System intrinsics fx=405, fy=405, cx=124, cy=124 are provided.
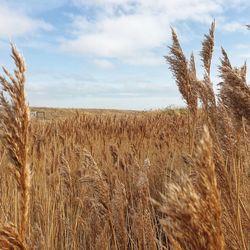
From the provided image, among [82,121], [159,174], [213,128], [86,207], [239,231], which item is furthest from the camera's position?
[82,121]

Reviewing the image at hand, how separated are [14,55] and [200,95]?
1.29 meters

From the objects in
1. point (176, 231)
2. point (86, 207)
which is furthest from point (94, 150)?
point (176, 231)

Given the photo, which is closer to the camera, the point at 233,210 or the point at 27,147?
the point at 27,147

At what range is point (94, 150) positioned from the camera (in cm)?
585

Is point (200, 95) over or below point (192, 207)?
over

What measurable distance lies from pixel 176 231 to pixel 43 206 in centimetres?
259

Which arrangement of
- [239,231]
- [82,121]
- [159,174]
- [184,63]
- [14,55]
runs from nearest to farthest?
[14,55] → [239,231] → [184,63] → [159,174] → [82,121]

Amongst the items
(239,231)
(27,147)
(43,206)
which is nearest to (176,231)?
(27,147)

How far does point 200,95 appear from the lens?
2.20 metres

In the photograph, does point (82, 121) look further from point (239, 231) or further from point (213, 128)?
point (239, 231)

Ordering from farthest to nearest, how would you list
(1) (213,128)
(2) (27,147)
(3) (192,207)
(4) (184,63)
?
(4) (184,63), (1) (213,128), (2) (27,147), (3) (192,207)

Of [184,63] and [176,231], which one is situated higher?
[184,63]

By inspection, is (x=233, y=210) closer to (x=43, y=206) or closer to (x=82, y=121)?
(x=43, y=206)

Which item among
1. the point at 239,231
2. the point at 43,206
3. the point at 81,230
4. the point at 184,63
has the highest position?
the point at 184,63
